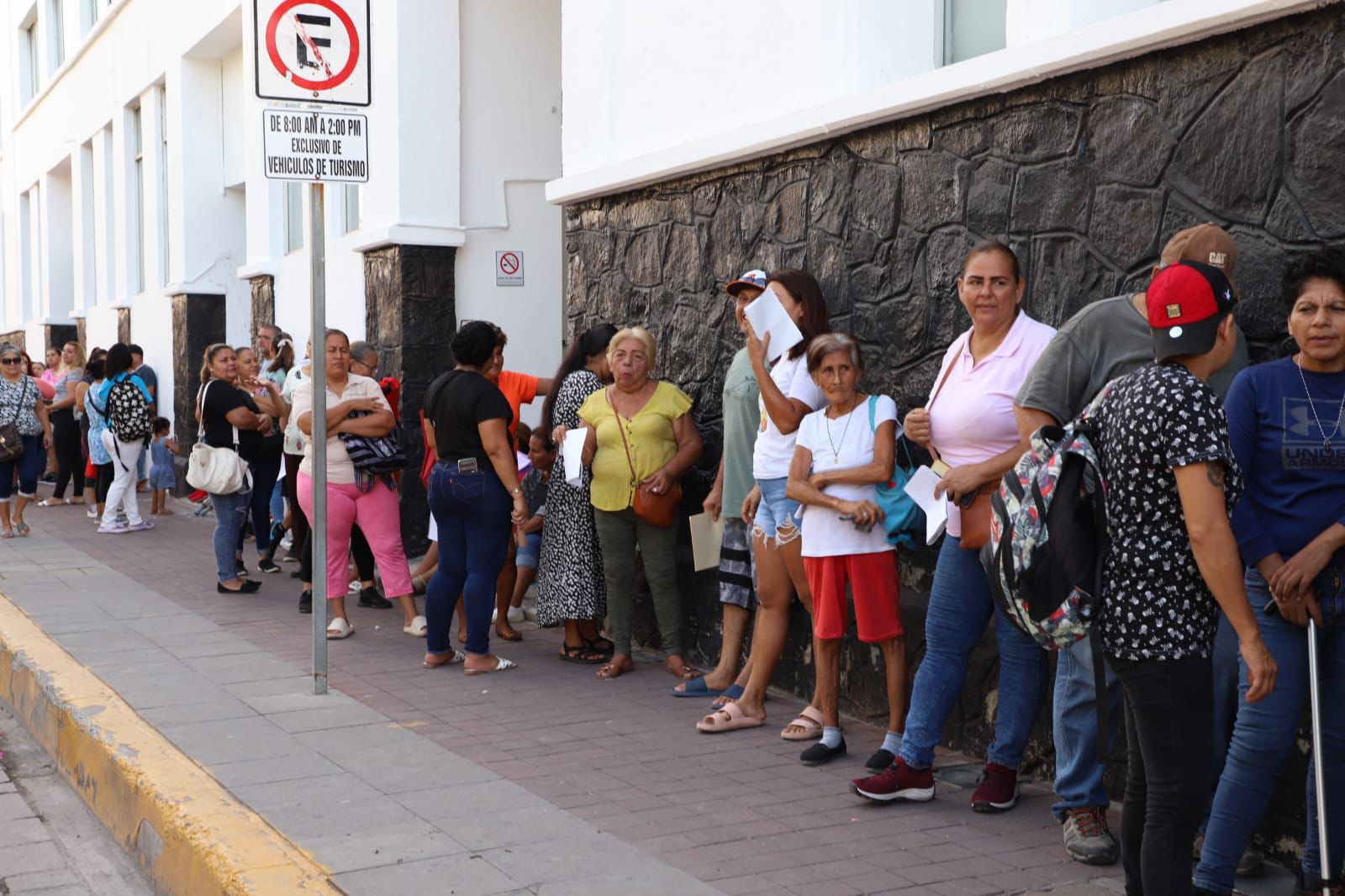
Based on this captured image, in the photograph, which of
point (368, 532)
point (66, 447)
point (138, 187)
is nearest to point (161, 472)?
point (66, 447)

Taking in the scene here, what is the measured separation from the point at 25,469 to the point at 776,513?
10.0m

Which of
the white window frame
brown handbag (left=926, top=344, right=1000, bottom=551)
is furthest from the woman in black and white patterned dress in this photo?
the white window frame

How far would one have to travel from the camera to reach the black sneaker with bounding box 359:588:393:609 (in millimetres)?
9633

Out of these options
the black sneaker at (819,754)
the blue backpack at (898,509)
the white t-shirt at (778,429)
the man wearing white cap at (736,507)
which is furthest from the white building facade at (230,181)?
the black sneaker at (819,754)

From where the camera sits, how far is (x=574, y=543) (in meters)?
7.73

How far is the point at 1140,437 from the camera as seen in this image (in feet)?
11.5

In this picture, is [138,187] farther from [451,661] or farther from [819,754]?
[819,754]

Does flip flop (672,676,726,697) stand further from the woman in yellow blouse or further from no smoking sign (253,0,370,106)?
no smoking sign (253,0,370,106)

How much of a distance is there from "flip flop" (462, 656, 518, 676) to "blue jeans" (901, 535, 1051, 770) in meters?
2.93

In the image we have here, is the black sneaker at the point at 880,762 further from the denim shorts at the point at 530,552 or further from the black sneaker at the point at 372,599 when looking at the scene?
the black sneaker at the point at 372,599

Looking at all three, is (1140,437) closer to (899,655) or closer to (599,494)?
(899,655)

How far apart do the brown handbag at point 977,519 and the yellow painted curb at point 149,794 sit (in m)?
2.37

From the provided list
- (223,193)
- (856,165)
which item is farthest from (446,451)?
(223,193)

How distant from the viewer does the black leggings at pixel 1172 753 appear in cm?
357
